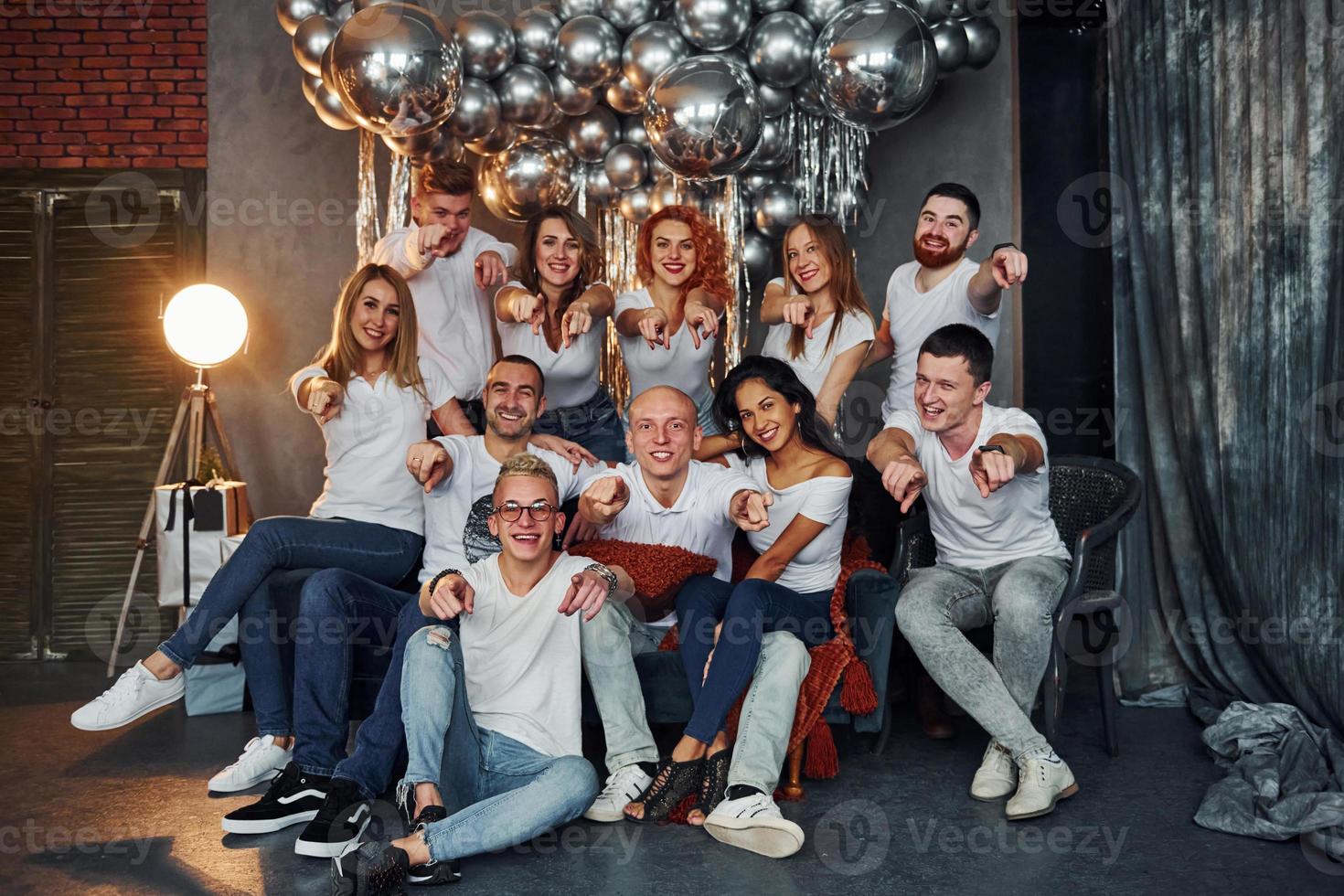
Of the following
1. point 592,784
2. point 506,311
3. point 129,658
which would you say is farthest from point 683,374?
point 129,658

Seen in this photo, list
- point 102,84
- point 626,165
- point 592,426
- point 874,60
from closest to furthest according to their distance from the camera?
point 874,60, point 592,426, point 626,165, point 102,84

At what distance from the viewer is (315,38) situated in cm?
396

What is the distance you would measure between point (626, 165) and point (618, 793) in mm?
2205

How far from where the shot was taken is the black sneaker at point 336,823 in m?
2.64

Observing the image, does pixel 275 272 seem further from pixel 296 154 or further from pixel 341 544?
pixel 341 544

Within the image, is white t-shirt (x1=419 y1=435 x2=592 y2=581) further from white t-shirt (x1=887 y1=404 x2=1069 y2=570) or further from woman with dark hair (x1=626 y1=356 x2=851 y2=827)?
white t-shirt (x1=887 y1=404 x2=1069 y2=570)

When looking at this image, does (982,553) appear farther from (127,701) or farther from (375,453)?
(127,701)

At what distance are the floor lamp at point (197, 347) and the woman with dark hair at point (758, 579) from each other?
220 cm

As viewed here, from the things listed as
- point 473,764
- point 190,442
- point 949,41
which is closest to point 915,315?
point 949,41

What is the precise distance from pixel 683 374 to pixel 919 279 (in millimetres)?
812

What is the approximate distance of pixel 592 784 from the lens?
2.67m

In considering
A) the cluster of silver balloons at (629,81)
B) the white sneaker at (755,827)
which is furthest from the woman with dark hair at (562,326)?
the white sneaker at (755,827)

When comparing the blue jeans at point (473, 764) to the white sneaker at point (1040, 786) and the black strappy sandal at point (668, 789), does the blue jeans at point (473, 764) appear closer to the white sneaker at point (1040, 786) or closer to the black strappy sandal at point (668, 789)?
the black strappy sandal at point (668, 789)

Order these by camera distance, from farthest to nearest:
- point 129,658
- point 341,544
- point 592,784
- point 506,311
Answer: point 129,658, point 506,311, point 341,544, point 592,784
